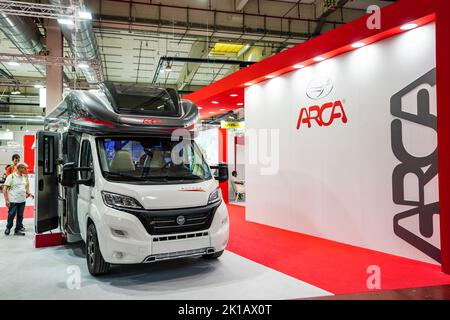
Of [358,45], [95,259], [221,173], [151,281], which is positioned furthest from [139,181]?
[358,45]

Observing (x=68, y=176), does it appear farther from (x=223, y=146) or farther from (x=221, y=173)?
(x=223, y=146)

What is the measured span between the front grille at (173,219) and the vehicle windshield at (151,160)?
0.42 meters

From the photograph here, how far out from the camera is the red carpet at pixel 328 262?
403cm

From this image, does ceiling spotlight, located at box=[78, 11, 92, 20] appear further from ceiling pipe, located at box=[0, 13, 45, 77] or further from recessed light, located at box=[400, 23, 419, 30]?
recessed light, located at box=[400, 23, 419, 30]

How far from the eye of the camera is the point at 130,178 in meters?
4.17

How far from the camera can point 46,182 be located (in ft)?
19.3

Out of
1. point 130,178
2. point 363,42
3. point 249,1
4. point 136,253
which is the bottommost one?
point 136,253

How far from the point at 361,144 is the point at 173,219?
3389 millimetres

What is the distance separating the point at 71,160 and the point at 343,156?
4365 millimetres

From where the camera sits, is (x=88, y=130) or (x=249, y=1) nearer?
(x=88, y=130)

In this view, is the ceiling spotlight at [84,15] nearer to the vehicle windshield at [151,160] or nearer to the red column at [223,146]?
the vehicle windshield at [151,160]

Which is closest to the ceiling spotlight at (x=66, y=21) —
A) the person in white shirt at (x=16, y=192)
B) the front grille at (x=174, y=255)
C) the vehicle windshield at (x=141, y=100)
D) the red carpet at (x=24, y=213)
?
the person in white shirt at (x=16, y=192)

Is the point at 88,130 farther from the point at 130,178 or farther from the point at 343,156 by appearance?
the point at 343,156
